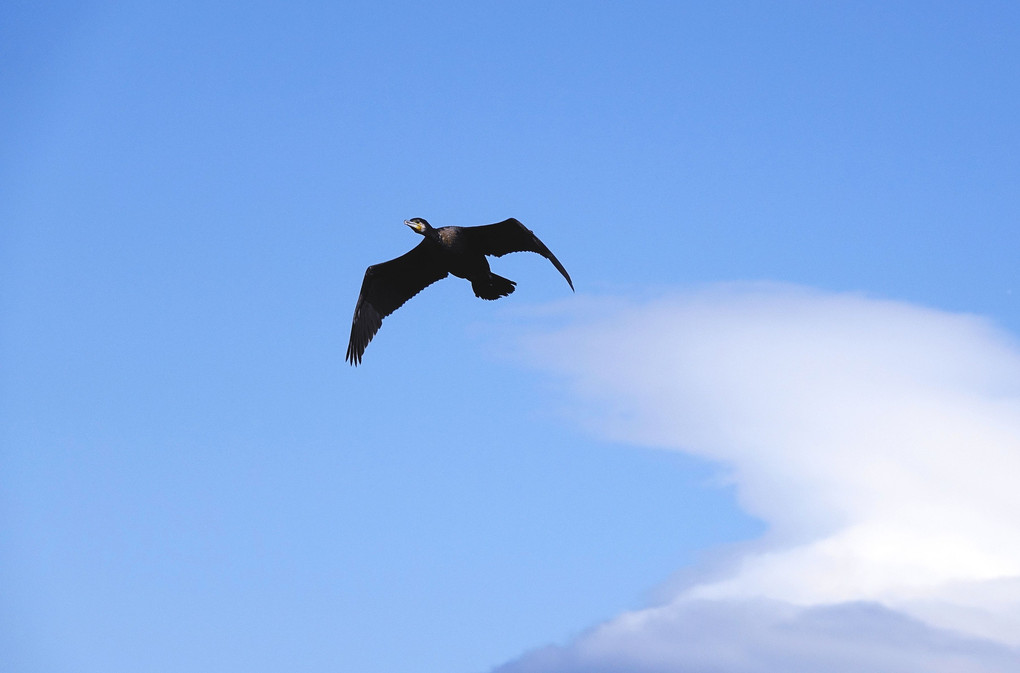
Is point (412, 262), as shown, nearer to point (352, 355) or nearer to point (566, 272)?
point (352, 355)

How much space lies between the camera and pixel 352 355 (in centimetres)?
1936

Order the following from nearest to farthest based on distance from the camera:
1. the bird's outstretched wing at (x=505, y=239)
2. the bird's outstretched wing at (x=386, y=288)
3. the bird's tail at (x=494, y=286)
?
1. the bird's outstretched wing at (x=505, y=239)
2. the bird's tail at (x=494, y=286)
3. the bird's outstretched wing at (x=386, y=288)

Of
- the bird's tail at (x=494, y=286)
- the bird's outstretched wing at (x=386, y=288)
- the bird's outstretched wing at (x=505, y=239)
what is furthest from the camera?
the bird's outstretched wing at (x=386, y=288)

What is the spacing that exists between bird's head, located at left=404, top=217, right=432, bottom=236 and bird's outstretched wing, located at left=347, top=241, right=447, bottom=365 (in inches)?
69.6

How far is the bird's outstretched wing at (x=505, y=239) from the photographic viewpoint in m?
17.1

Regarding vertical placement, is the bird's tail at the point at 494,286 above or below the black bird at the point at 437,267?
below

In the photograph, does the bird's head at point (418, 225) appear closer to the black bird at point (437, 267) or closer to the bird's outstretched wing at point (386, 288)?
the black bird at point (437, 267)

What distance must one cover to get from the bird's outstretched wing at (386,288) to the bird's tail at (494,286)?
4.53 ft

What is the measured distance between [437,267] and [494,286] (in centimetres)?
203

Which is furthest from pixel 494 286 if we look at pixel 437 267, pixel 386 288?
pixel 386 288

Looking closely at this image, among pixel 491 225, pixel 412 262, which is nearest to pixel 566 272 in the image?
pixel 491 225

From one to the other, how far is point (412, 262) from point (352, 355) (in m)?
1.94

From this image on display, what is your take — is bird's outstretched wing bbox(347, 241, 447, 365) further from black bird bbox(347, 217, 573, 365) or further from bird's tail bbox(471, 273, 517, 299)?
bird's tail bbox(471, 273, 517, 299)

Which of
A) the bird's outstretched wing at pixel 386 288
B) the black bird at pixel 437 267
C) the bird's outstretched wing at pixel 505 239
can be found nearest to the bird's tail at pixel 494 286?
the black bird at pixel 437 267
